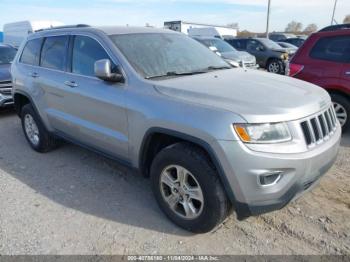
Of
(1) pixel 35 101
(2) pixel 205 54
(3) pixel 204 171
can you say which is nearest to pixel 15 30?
(1) pixel 35 101

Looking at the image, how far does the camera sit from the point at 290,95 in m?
2.93

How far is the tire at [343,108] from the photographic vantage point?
5.38 meters

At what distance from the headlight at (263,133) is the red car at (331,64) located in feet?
11.0

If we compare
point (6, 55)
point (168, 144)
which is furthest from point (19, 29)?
point (168, 144)

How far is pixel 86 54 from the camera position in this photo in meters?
3.95

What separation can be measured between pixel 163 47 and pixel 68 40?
1.31 m

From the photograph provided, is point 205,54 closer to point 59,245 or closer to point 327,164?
point 327,164

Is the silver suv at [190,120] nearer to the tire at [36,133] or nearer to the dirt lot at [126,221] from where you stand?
the dirt lot at [126,221]

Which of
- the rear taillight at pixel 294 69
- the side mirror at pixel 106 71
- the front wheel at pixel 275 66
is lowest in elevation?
the front wheel at pixel 275 66

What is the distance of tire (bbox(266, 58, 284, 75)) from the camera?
14387 millimetres

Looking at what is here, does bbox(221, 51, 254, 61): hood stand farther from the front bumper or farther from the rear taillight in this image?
the front bumper

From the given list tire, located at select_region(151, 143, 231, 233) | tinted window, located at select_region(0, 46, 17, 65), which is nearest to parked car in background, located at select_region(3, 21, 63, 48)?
tinted window, located at select_region(0, 46, 17, 65)

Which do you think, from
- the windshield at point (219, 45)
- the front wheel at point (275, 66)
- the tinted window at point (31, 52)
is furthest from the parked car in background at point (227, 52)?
the tinted window at point (31, 52)

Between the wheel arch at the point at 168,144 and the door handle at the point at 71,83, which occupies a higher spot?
Result: the door handle at the point at 71,83
